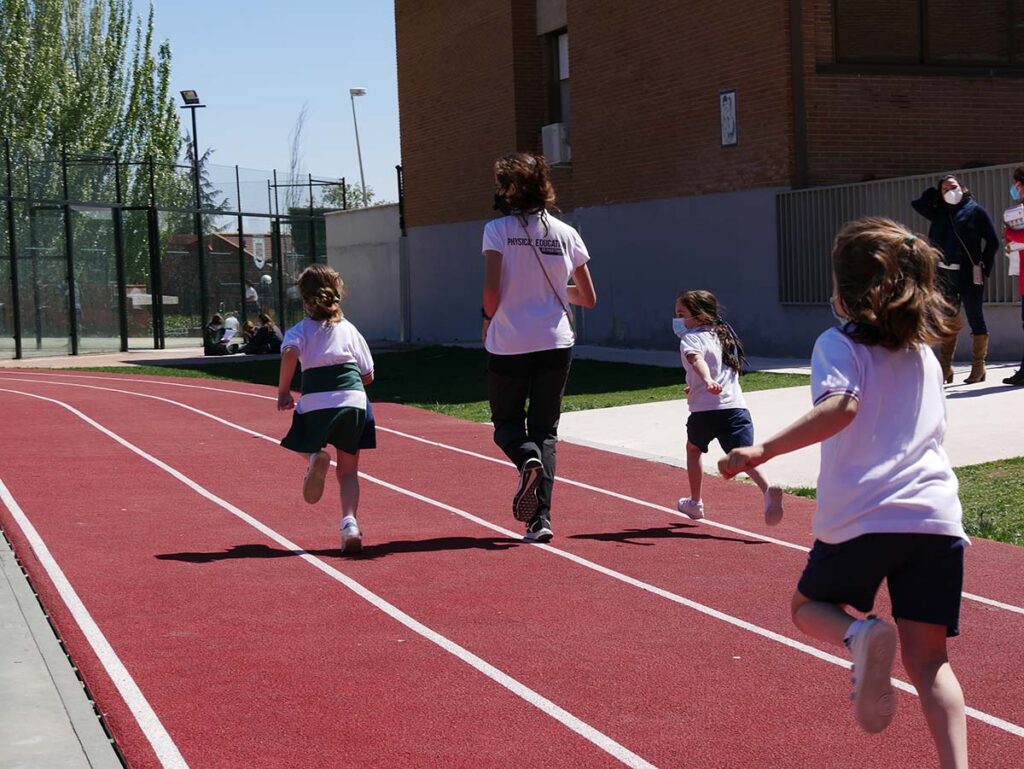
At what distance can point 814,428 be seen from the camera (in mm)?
3854

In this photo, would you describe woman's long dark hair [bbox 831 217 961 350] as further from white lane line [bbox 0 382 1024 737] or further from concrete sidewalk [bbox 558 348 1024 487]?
concrete sidewalk [bbox 558 348 1024 487]

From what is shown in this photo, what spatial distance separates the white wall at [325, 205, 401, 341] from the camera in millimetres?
36531

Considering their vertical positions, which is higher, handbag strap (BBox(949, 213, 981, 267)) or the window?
the window

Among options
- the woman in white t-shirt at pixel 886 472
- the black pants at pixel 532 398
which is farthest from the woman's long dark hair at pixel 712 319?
the woman in white t-shirt at pixel 886 472

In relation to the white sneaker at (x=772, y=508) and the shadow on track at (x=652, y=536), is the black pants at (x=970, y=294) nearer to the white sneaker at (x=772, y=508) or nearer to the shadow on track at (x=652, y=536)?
the shadow on track at (x=652, y=536)

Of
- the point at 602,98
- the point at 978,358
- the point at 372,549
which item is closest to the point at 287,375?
the point at 372,549

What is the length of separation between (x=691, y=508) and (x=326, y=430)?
2355mm

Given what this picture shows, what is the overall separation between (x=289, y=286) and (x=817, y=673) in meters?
32.1

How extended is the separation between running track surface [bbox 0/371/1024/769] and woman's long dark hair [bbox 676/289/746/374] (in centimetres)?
104

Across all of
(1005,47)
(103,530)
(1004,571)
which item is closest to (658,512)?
(1004,571)

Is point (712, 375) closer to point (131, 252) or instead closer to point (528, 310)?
point (528, 310)

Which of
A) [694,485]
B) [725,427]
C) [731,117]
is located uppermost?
[731,117]

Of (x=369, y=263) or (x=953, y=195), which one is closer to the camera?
(x=953, y=195)

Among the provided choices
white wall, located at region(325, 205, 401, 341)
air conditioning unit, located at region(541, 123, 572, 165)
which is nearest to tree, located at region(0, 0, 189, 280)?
white wall, located at region(325, 205, 401, 341)
